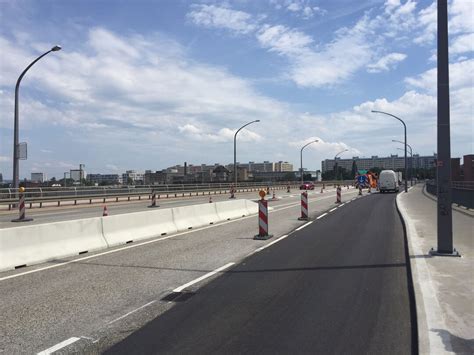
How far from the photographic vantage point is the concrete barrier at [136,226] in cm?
1184

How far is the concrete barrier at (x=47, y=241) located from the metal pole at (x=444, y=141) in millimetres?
8022

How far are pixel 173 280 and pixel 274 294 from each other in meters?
1.93

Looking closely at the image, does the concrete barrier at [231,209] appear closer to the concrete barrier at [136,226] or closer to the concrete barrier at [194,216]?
the concrete barrier at [194,216]

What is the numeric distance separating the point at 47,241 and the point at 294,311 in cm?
635

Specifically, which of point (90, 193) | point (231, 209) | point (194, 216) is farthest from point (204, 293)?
point (90, 193)

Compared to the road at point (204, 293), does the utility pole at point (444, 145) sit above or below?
above

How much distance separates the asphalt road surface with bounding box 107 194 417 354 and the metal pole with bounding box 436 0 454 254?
1.04 meters

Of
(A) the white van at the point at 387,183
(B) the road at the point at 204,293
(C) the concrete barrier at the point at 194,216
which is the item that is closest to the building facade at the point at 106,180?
(A) the white van at the point at 387,183

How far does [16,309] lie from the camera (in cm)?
602

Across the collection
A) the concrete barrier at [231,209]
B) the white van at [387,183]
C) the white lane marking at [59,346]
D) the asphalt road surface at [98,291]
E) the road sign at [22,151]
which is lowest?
the white lane marking at [59,346]

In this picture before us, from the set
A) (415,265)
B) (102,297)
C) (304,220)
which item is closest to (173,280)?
(102,297)

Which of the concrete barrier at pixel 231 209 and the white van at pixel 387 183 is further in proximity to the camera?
the white van at pixel 387 183

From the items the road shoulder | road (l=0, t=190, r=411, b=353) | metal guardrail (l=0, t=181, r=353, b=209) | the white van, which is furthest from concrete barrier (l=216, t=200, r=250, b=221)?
the white van

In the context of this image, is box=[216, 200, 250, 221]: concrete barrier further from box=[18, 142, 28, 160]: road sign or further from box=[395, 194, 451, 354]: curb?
box=[18, 142, 28, 160]: road sign
